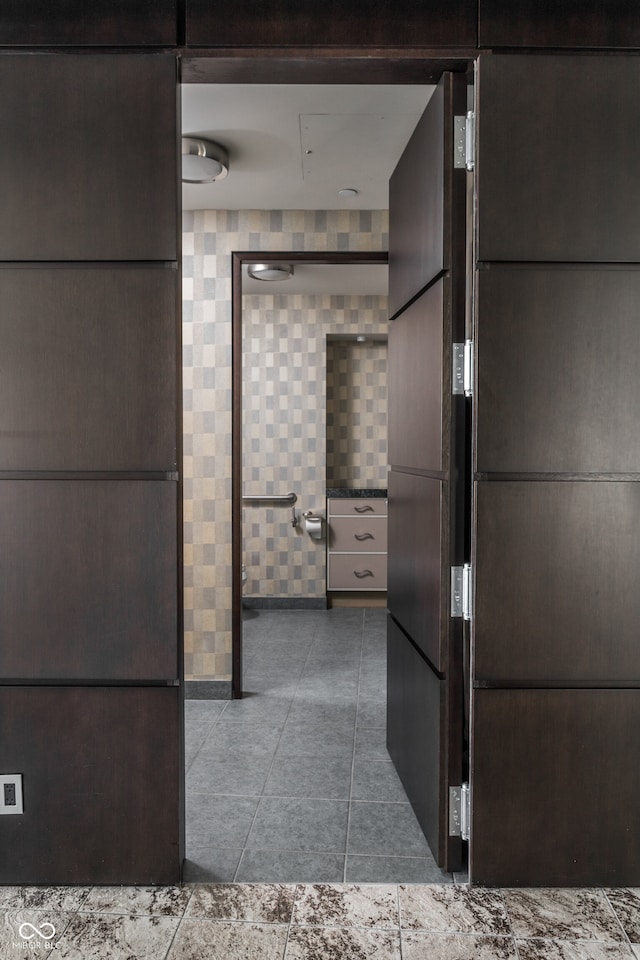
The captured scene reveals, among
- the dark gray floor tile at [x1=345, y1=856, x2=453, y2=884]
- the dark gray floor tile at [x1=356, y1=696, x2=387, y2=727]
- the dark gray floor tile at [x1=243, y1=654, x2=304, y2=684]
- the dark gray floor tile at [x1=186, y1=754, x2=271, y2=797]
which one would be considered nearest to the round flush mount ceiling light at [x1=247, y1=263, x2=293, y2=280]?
the dark gray floor tile at [x1=243, y1=654, x2=304, y2=684]

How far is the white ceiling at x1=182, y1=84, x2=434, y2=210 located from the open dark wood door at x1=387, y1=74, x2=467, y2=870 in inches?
12.1

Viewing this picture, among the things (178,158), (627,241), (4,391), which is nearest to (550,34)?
(627,241)

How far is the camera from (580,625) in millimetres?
1925

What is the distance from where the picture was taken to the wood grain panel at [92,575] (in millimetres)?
1938

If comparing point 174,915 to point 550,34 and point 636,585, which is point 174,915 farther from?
point 550,34

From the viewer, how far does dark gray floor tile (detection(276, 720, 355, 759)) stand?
9.57 ft

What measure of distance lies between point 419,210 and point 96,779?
1.94m

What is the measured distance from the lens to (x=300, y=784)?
2.63 m

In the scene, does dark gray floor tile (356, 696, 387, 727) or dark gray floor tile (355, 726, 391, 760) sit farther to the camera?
dark gray floor tile (356, 696, 387, 727)

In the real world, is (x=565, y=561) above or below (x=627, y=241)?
below

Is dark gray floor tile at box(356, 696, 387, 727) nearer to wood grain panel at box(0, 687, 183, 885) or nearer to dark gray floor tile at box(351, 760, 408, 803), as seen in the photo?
dark gray floor tile at box(351, 760, 408, 803)

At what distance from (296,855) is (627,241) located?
6.62ft

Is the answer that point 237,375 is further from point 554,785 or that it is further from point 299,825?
point 554,785

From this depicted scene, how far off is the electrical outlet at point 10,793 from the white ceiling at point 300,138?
2.27m
